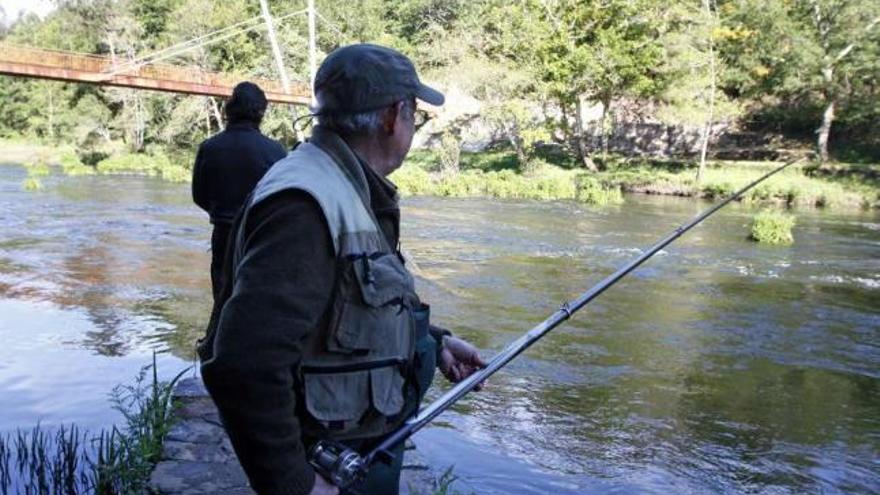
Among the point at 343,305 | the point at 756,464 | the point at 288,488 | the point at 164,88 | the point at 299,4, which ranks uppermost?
the point at 299,4

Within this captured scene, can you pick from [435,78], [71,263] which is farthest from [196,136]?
[71,263]

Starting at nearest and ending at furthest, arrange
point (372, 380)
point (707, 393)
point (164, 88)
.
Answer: point (372, 380) < point (707, 393) < point (164, 88)

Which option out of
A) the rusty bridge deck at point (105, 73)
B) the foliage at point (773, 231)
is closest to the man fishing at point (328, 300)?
the foliage at point (773, 231)

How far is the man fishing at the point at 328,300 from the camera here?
4.66ft

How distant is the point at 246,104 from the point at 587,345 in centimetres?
495

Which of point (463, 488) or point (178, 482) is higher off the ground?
point (178, 482)

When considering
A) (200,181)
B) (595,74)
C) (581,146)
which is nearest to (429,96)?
(200,181)

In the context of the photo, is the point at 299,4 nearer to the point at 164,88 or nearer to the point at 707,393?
the point at 164,88

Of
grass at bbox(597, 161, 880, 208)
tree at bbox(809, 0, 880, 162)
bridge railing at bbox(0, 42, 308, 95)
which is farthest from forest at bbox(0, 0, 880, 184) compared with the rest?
grass at bbox(597, 161, 880, 208)

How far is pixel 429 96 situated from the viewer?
5.85 ft

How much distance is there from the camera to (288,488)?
57.7 inches

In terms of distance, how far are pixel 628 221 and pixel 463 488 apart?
1486 centimetres

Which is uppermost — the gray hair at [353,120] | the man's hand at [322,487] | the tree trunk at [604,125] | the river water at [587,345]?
the tree trunk at [604,125]

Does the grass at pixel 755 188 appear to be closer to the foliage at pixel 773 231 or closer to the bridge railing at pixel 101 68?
the foliage at pixel 773 231
